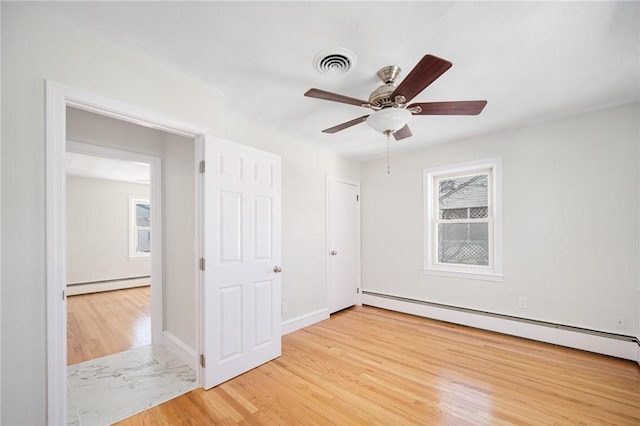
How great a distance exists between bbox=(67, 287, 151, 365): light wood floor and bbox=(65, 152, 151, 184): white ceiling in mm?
2207

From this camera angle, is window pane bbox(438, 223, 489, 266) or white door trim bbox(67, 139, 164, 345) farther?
window pane bbox(438, 223, 489, 266)

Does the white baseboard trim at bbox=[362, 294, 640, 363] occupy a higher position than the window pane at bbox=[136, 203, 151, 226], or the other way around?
the window pane at bbox=[136, 203, 151, 226]

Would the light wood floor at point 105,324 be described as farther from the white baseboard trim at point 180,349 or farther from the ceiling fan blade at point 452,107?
the ceiling fan blade at point 452,107

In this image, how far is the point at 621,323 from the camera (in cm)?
272

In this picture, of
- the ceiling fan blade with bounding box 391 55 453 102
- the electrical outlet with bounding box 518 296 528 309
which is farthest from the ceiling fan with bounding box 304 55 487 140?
the electrical outlet with bounding box 518 296 528 309

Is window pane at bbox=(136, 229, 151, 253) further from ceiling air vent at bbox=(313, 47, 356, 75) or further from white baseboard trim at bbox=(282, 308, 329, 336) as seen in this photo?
ceiling air vent at bbox=(313, 47, 356, 75)

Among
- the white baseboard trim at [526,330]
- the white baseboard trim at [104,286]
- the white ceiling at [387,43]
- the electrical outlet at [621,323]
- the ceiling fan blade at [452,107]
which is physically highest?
the white ceiling at [387,43]

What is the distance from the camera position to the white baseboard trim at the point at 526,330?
8.89ft

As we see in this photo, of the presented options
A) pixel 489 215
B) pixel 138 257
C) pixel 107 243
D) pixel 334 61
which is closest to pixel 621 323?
pixel 489 215

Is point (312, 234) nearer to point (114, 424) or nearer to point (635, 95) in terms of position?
point (114, 424)

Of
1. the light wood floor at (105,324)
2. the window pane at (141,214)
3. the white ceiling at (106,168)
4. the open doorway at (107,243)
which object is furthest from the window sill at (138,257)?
the white ceiling at (106,168)

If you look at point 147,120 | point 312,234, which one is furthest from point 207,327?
point 312,234

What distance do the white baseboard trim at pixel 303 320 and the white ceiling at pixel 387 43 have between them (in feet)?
8.47

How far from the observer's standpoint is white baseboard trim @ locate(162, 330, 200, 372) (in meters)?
2.69
